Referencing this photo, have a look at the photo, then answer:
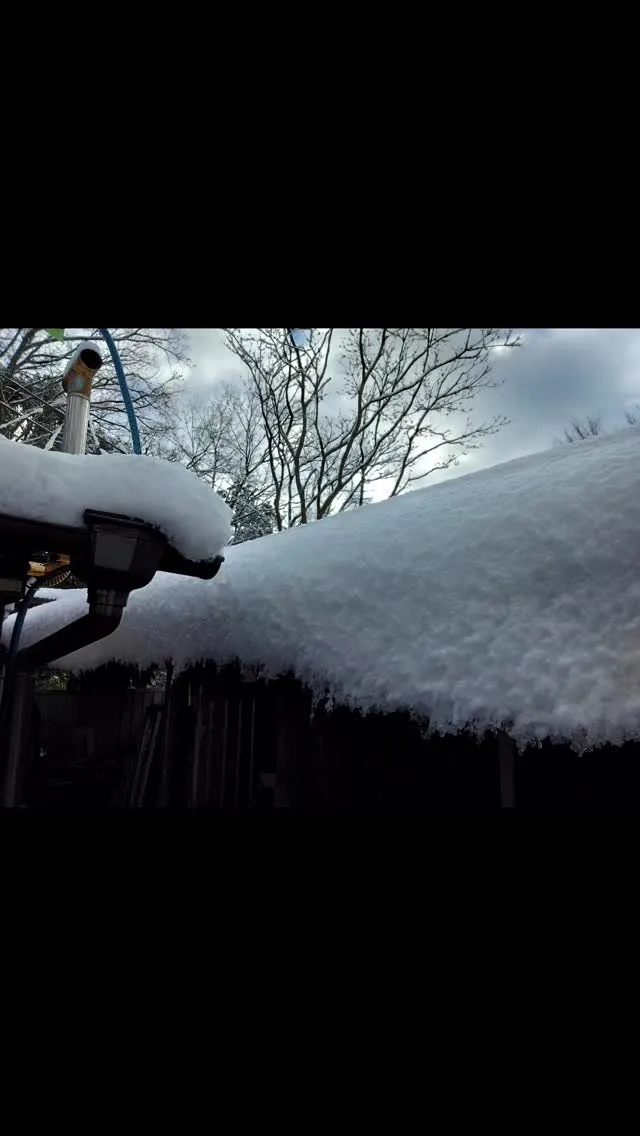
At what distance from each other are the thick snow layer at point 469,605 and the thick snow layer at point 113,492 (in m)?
0.94

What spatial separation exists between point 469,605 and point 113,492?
1.98 m

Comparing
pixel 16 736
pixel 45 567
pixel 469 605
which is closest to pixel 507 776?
pixel 469 605

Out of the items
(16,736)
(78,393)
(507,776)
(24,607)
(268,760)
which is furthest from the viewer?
(16,736)

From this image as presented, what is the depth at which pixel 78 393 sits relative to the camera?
15.8 ft

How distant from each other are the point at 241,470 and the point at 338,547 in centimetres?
1281

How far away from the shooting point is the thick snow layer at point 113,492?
307 cm

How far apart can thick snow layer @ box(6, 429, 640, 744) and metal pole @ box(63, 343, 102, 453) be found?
1.47 m

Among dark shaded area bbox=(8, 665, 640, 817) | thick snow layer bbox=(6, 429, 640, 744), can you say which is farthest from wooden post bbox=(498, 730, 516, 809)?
thick snow layer bbox=(6, 429, 640, 744)

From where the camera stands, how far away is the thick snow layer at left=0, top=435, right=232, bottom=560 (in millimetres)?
3068

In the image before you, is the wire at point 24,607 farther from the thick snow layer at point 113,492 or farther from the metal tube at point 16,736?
the metal tube at point 16,736

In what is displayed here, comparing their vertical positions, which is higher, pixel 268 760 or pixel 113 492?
pixel 113 492

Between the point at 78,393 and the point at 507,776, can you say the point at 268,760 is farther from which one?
the point at 78,393
